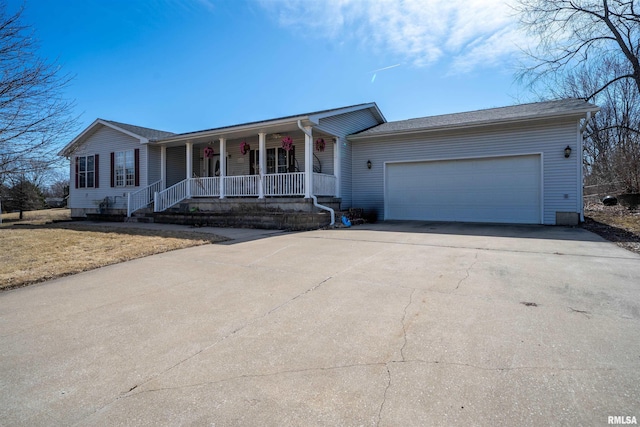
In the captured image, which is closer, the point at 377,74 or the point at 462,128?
the point at 462,128

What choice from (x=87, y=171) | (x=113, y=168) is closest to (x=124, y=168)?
(x=113, y=168)

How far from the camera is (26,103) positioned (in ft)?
20.9

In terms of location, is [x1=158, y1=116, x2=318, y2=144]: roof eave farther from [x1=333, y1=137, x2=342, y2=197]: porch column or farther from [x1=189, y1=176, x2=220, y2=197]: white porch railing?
[x1=333, y1=137, x2=342, y2=197]: porch column

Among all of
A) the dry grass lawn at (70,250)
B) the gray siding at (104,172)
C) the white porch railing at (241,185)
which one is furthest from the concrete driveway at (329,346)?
the gray siding at (104,172)

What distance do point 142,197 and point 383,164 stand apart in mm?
11018

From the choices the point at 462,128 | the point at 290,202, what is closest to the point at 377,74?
the point at 462,128

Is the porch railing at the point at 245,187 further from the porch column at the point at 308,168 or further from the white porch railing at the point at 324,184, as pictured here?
the porch column at the point at 308,168

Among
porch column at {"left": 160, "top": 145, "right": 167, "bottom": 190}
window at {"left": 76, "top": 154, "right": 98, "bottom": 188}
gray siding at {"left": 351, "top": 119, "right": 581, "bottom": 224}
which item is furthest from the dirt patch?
window at {"left": 76, "top": 154, "right": 98, "bottom": 188}

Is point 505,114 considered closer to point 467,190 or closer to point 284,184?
point 467,190

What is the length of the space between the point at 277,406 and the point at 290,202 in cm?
960

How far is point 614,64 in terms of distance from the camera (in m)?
17.8

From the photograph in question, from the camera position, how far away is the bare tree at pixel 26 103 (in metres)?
6.11

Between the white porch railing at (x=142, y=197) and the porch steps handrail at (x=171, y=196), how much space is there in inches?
36.4

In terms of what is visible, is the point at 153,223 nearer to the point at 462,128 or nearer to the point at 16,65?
the point at 16,65
